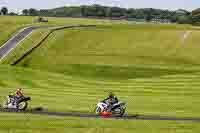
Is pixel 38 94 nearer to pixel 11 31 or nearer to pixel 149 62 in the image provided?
pixel 149 62

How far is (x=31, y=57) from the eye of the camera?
265 ft

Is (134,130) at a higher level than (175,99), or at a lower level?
higher

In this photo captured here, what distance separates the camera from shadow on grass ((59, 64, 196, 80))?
71688mm

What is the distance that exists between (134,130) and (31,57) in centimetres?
5632

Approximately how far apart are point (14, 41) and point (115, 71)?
24.2m

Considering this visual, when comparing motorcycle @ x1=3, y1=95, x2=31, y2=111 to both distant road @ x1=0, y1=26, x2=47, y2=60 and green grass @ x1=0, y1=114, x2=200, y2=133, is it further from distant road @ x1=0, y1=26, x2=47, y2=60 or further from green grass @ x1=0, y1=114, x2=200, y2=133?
distant road @ x1=0, y1=26, x2=47, y2=60

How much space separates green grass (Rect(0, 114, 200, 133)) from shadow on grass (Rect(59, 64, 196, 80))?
4201cm

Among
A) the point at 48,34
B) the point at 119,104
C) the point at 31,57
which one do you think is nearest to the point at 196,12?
the point at 48,34

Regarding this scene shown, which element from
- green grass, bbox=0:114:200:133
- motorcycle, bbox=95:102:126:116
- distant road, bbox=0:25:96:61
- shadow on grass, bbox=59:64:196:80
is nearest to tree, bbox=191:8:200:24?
distant road, bbox=0:25:96:61

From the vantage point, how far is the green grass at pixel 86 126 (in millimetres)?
25703

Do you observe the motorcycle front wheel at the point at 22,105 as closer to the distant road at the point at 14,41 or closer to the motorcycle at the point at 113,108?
the motorcycle at the point at 113,108

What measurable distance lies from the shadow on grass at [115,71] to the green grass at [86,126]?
42.0 meters

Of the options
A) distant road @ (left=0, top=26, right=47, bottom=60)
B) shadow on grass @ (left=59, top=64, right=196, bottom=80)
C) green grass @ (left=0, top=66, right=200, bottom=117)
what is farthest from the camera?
distant road @ (left=0, top=26, right=47, bottom=60)

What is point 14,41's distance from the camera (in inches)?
3526
